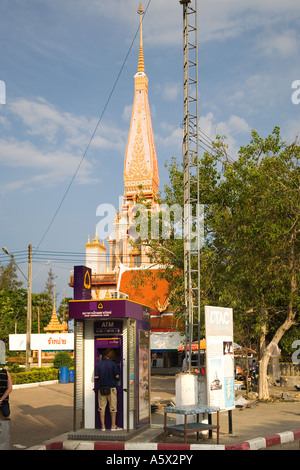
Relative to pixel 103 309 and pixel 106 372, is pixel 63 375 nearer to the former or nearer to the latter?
pixel 106 372

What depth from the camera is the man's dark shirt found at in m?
Answer: 10.9

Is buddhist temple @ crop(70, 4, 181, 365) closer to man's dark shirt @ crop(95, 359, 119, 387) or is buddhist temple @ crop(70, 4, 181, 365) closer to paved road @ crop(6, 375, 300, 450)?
paved road @ crop(6, 375, 300, 450)

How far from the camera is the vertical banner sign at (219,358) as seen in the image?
11.1 meters

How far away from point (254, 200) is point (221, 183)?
4200 millimetres

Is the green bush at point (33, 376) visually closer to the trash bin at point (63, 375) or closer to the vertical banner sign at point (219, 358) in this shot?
the trash bin at point (63, 375)

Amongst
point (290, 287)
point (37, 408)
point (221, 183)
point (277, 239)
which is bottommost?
point (37, 408)

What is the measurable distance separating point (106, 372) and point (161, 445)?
1.88 m

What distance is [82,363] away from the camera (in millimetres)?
11578

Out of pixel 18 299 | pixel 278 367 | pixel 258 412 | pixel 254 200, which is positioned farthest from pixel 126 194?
pixel 258 412

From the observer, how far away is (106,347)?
11.6 meters

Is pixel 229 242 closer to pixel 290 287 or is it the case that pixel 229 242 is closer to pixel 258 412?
pixel 290 287

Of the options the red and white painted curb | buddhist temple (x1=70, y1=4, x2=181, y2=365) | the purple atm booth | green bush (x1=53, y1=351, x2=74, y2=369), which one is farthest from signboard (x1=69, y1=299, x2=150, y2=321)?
buddhist temple (x1=70, y1=4, x2=181, y2=365)

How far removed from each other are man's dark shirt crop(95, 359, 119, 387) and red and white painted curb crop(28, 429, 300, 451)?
3.91ft

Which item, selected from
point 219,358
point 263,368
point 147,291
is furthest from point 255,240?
point 147,291
